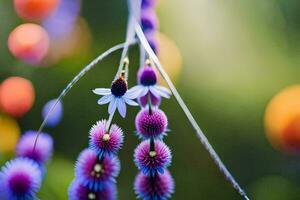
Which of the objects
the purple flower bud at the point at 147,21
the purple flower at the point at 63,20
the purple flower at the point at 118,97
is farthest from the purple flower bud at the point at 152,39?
the purple flower at the point at 63,20

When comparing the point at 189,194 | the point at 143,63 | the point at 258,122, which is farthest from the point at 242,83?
the point at 143,63

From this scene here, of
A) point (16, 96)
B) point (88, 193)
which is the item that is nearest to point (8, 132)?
point (16, 96)

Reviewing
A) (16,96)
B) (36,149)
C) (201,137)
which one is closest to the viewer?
(201,137)

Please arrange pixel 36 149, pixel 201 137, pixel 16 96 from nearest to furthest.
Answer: pixel 201 137 → pixel 36 149 → pixel 16 96

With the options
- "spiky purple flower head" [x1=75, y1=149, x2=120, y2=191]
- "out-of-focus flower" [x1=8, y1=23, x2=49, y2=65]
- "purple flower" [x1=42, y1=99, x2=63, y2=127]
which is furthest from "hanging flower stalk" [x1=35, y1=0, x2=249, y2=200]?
"out-of-focus flower" [x1=8, y1=23, x2=49, y2=65]

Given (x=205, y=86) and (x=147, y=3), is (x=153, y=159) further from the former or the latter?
(x=205, y=86)

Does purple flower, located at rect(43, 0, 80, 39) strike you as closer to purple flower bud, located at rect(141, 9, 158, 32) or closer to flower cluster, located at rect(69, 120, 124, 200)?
purple flower bud, located at rect(141, 9, 158, 32)
